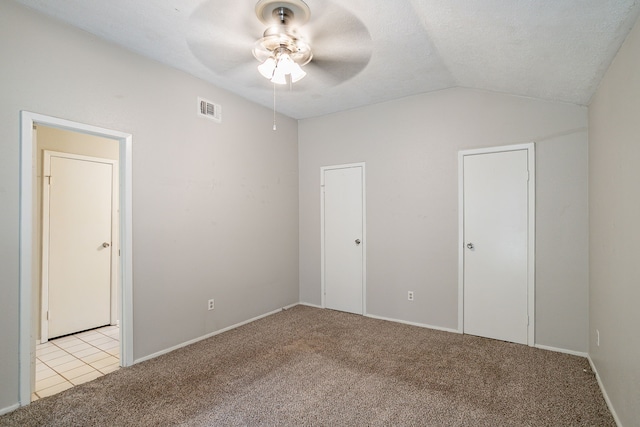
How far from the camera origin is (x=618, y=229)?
1986 millimetres

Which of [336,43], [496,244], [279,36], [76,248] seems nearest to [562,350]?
[496,244]

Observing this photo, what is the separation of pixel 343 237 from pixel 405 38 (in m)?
2.52

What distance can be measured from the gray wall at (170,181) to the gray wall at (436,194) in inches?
25.5

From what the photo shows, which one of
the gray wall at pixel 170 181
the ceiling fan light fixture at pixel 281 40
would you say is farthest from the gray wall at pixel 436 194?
the ceiling fan light fixture at pixel 281 40

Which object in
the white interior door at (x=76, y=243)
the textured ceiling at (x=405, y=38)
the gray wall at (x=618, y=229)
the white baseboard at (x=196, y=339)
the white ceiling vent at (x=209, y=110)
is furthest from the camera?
the white interior door at (x=76, y=243)

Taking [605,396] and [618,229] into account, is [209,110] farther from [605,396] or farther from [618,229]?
[605,396]

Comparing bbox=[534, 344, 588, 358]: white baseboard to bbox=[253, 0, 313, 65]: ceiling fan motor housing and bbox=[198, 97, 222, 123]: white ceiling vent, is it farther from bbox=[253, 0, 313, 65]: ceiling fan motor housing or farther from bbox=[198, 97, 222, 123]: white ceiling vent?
bbox=[198, 97, 222, 123]: white ceiling vent

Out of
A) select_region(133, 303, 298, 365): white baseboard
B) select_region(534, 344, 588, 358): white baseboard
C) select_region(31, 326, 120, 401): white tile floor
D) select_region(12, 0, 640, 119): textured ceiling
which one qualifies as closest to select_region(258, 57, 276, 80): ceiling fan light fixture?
select_region(12, 0, 640, 119): textured ceiling

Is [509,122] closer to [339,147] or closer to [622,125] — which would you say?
[622,125]

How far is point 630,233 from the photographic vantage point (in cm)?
177

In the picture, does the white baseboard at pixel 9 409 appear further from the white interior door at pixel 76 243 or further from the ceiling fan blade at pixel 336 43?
the ceiling fan blade at pixel 336 43

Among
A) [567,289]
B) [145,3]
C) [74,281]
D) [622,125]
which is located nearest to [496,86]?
[622,125]

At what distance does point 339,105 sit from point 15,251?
3408mm

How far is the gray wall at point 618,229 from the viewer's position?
170cm
